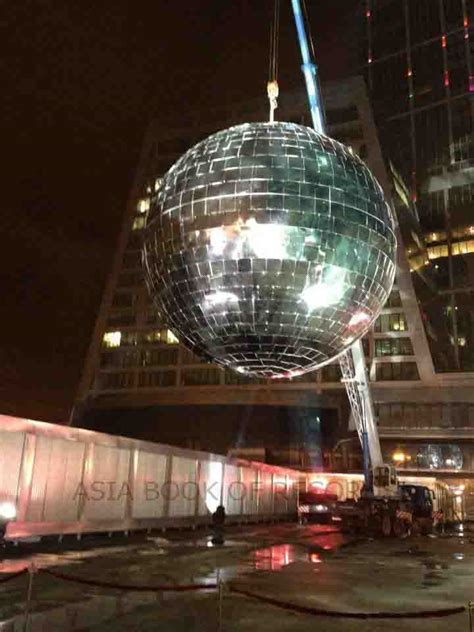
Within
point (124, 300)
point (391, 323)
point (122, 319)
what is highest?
point (124, 300)

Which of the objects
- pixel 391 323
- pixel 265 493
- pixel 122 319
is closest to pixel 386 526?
pixel 265 493

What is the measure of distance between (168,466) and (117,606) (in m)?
16.9

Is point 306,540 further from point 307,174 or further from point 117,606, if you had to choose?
point 307,174

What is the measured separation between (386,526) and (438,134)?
253 ft

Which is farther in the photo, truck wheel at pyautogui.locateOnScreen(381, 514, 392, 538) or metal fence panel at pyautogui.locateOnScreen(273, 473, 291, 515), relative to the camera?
metal fence panel at pyautogui.locateOnScreen(273, 473, 291, 515)

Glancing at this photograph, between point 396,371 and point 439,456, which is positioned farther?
point 396,371

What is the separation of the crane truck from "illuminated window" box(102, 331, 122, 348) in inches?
1996

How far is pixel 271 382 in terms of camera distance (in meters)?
69.4

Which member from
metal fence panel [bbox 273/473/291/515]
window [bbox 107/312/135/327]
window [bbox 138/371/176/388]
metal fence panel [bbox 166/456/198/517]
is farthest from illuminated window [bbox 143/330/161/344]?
metal fence panel [bbox 166/456/198/517]

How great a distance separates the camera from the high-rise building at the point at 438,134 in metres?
84.4

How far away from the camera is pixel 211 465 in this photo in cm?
3014

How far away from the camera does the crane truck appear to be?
28.6 m

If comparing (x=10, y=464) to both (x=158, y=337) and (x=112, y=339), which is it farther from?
(x=112, y=339)

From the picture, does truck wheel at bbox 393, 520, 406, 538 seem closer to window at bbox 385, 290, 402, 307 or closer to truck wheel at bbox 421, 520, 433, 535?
truck wheel at bbox 421, 520, 433, 535
